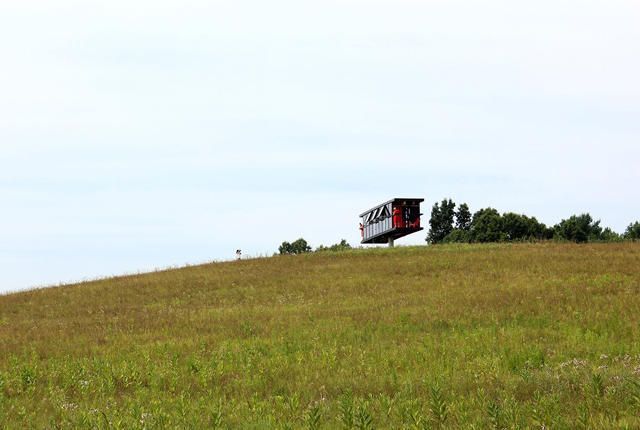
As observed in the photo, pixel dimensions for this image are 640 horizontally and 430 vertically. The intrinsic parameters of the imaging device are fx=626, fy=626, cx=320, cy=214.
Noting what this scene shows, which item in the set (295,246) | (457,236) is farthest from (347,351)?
(295,246)

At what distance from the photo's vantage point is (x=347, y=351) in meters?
13.5

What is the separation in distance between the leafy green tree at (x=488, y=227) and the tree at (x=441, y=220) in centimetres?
2056

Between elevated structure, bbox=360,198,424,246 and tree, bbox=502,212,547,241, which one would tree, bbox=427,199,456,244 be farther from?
elevated structure, bbox=360,198,424,246

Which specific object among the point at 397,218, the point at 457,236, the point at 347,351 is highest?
the point at 457,236

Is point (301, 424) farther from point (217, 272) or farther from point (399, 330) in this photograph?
point (217, 272)

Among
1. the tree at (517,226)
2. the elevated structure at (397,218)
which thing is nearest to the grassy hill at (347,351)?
the elevated structure at (397,218)

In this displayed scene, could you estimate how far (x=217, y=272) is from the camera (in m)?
34.2

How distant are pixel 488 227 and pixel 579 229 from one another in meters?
13.6

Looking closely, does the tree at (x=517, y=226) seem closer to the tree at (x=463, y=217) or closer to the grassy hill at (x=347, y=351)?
the tree at (x=463, y=217)

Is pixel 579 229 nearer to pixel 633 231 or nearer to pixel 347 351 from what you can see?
pixel 633 231

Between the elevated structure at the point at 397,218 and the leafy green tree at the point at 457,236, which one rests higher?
the leafy green tree at the point at 457,236

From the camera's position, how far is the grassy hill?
820 cm

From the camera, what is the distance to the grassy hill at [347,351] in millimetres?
8195

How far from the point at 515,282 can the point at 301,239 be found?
106m
